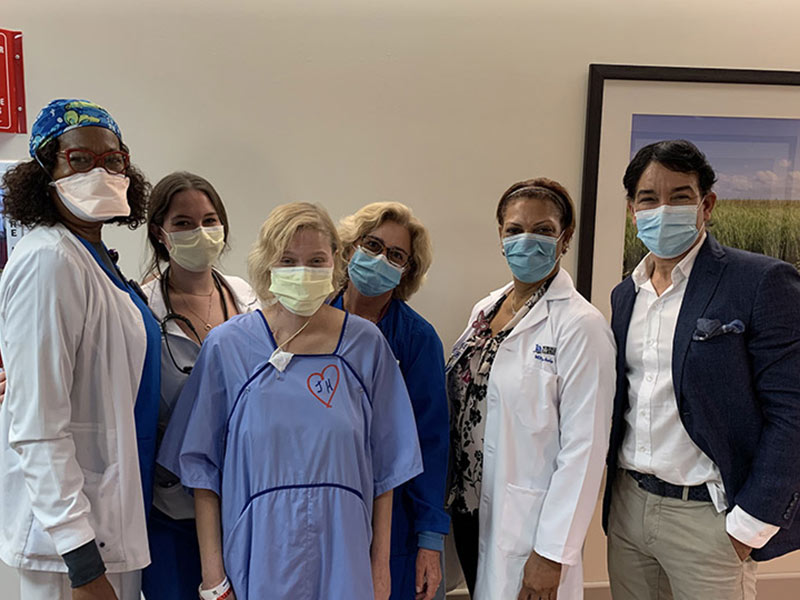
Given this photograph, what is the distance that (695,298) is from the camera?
1438mm

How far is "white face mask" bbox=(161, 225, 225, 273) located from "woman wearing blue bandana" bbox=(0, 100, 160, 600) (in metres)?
0.22

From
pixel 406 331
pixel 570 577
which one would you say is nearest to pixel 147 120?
pixel 406 331

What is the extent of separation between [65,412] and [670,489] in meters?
1.47

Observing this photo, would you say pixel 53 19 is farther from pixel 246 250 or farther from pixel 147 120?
pixel 246 250

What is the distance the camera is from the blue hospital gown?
123 cm

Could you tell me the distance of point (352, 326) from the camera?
4.50ft

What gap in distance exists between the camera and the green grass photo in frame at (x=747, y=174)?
2186 mm

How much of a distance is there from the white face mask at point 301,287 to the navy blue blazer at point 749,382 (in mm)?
919

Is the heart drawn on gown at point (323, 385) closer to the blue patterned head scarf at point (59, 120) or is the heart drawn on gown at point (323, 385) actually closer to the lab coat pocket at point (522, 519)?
the lab coat pocket at point (522, 519)

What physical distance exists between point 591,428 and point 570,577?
0.42 metres

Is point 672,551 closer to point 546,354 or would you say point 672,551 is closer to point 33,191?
point 546,354

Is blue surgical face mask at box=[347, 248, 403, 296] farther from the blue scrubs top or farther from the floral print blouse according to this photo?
the blue scrubs top

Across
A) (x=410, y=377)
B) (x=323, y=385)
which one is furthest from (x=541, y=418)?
(x=323, y=385)

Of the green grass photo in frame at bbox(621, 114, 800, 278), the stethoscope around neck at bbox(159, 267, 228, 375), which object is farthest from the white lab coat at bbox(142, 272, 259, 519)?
the green grass photo in frame at bbox(621, 114, 800, 278)
